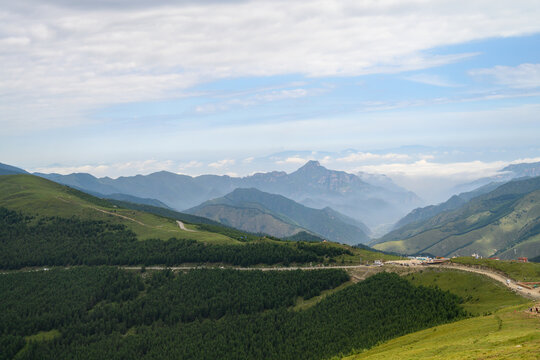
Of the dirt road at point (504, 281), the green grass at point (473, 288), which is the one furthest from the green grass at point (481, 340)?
the dirt road at point (504, 281)

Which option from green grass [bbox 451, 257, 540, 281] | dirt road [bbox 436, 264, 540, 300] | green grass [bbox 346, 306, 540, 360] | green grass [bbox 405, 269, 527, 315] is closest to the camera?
green grass [bbox 346, 306, 540, 360]

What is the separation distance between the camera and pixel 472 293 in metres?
156

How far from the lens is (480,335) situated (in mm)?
93000

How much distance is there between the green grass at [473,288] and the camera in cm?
13575

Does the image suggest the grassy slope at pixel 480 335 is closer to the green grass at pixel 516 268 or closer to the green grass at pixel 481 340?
the green grass at pixel 481 340

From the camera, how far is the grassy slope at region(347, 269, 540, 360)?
242ft

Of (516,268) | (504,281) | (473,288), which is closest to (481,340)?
(473,288)

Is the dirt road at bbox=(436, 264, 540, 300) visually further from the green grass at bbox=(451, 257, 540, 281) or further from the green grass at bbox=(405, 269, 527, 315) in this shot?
the green grass at bbox=(451, 257, 540, 281)

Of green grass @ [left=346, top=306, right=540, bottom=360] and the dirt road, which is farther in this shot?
the dirt road

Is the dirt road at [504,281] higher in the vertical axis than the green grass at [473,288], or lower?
higher

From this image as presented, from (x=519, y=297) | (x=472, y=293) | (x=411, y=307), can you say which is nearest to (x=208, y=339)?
(x=411, y=307)

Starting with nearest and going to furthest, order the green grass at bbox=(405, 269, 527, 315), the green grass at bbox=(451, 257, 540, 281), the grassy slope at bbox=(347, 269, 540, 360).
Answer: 1. the grassy slope at bbox=(347, 269, 540, 360)
2. the green grass at bbox=(405, 269, 527, 315)
3. the green grass at bbox=(451, 257, 540, 281)

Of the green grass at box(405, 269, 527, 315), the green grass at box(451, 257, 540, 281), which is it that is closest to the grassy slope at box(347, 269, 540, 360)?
the green grass at box(405, 269, 527, 315)

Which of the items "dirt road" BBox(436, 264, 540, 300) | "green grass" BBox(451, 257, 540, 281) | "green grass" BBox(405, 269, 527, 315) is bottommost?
"green grass" BBox(405, 269, 527, 315)
